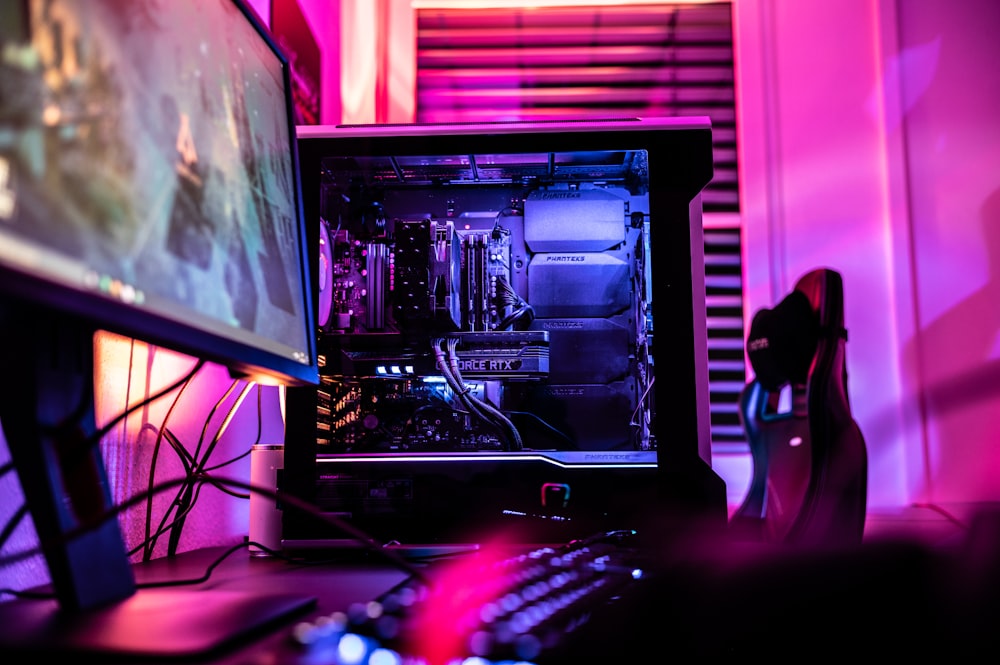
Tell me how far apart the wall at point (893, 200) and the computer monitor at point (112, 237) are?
1.71 m

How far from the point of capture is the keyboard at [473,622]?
1.19ft

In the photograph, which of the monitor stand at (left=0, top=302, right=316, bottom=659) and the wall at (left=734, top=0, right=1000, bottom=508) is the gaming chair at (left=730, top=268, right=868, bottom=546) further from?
the wall at (left=734, top=0, right=1000, bottom=508)

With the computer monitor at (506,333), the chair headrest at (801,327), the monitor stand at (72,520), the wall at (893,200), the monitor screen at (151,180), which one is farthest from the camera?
the wall at (893,200)

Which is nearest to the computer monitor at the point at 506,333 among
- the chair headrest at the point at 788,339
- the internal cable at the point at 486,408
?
the internal cable at the point at 486,408

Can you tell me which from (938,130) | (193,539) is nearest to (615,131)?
(193,539)

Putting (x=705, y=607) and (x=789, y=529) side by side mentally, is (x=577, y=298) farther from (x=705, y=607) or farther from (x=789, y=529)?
(x=705, y=607)

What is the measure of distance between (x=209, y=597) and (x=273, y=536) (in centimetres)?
48

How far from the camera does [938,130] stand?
201 centimetres

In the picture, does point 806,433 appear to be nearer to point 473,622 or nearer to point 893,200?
point 473,622

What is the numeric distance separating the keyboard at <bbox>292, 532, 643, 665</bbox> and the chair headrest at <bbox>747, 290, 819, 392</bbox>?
2.37 feet

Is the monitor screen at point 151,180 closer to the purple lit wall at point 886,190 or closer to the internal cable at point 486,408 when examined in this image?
the internal cable at point 486,408

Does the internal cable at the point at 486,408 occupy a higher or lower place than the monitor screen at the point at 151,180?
lower

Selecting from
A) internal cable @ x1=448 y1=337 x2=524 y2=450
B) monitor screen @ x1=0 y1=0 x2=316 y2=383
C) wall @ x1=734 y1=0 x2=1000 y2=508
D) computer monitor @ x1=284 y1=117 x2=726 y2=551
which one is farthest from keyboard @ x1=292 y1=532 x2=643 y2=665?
wall @ x1=734 y1=0 x2=1000 y2=508

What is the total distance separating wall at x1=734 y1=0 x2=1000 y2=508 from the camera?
1918mm
